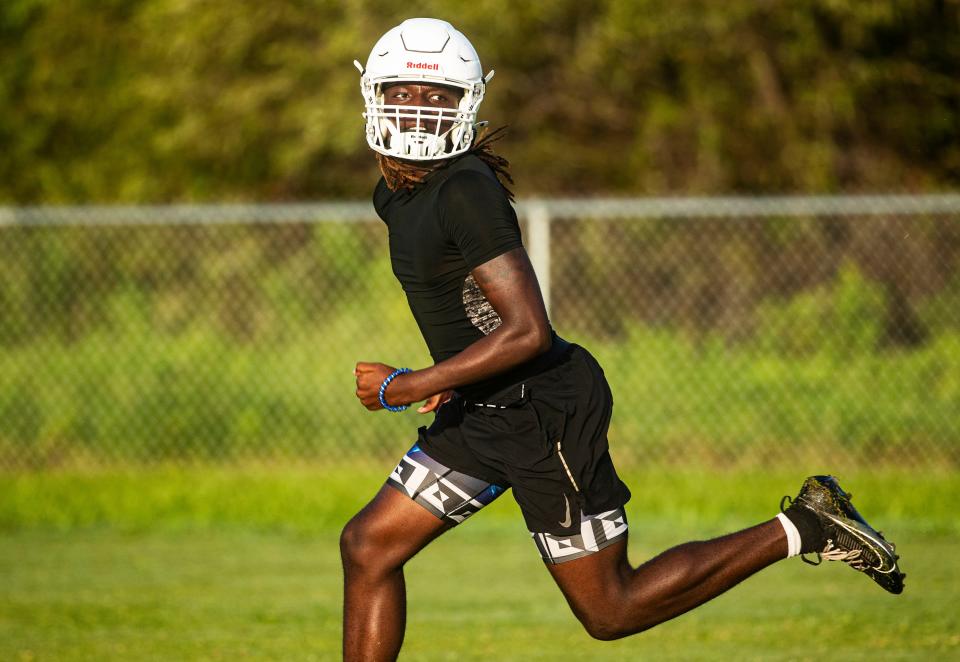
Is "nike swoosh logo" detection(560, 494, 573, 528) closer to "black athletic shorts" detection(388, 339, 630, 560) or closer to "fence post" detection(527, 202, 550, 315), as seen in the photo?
"black athletic shorts" detection(388, 339, 630, 560)

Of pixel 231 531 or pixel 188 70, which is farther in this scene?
pixel 188 70

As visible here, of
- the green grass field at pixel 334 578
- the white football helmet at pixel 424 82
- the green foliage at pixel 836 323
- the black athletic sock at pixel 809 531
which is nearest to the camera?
the white football helmet at pixel 424 82

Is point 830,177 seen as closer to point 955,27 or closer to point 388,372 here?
point 955,27

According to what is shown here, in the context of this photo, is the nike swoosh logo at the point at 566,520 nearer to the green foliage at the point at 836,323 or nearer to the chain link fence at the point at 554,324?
the chain link fence at the point at 554,324

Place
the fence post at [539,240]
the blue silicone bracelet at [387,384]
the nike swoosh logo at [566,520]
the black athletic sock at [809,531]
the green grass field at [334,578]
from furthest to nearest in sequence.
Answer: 1. the fence post at [539,240]
2. the green grass field at [334,578]
3. the black athletic sock at [809,531]
4. the nike swoosh logo at [566,520]
5. the blue silicone bracelet at [387,384]

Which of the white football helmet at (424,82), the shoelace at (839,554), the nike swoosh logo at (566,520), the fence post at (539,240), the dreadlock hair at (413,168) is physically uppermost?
the white football helmet at (424,82)

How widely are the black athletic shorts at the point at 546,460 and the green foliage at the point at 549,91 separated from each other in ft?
31.6

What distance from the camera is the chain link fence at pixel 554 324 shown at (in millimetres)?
10555

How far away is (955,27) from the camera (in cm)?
1403

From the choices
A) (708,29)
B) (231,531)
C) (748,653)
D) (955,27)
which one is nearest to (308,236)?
(231,531)

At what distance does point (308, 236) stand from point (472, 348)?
7.25 metres

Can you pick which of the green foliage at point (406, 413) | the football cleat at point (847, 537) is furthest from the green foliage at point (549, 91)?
the football cleat at point (847, 537)

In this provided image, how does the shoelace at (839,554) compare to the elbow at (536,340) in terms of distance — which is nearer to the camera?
the elbow at (536,340)

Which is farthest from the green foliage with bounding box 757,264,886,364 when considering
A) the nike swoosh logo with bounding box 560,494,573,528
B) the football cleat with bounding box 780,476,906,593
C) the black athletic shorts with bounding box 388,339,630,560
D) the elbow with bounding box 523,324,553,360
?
the elbow with bounding box 523,324,553,360
